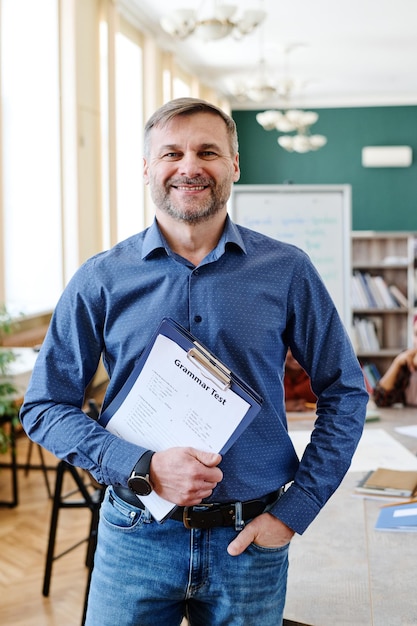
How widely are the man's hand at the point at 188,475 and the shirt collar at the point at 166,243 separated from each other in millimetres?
392

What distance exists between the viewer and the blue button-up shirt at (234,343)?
150 cm

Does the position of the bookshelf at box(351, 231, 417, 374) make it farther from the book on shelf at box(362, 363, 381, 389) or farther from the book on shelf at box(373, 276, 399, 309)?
→ the book on shelf at box(362, 363, 381, 389)

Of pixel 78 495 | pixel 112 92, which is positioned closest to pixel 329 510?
pixel 78 495

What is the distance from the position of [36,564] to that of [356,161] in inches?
524

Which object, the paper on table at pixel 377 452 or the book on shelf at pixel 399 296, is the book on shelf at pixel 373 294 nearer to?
the book on shelf at pixel 399 296

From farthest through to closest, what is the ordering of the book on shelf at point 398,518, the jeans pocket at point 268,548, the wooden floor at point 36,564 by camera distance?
1. the wooden floor at point 36,564
2. the book on shelf at point 398,518
3. the jeans pocket at point 268,548

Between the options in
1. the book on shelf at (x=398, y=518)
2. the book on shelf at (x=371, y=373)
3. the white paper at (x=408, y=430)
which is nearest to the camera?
the book on shelf at (x=398, y=518)

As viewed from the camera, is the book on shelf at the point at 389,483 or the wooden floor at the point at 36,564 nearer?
the book on shelf at the point at 389,483

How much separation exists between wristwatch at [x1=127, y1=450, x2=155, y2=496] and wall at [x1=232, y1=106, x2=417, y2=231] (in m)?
14.8

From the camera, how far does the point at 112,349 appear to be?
1.55m

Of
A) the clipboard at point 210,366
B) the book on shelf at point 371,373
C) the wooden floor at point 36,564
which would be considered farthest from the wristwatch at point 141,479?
the book on shelf at point 371,373

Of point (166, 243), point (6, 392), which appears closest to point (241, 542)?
point (166, 243)

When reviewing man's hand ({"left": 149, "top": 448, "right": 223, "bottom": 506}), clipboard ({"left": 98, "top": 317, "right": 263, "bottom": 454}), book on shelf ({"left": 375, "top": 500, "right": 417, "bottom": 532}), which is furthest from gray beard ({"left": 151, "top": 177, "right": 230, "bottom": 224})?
book on shelf ({"left": 375, "top": 500, "right": 417, "bottom": 532})

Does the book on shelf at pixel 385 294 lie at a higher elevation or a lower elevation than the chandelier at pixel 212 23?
lower
